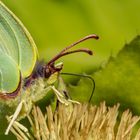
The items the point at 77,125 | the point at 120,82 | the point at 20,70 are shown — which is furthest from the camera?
the point at 120,82

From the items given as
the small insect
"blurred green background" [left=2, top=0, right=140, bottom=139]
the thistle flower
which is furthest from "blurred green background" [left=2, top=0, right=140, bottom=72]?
the thistle flower

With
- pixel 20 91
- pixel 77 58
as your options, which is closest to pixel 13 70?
pixel 20 91

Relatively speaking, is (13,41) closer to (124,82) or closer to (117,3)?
(124,82)

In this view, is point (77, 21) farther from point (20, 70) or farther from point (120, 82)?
point (20, 70)

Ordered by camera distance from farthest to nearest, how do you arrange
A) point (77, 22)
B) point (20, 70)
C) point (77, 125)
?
point (77, 22)
point (20, 70)
point (77, 125)

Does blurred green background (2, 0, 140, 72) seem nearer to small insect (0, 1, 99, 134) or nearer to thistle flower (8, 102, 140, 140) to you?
small insect (0, 1, 99, 134)

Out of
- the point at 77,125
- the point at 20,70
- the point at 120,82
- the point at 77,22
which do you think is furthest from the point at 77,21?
the point at 77,125
